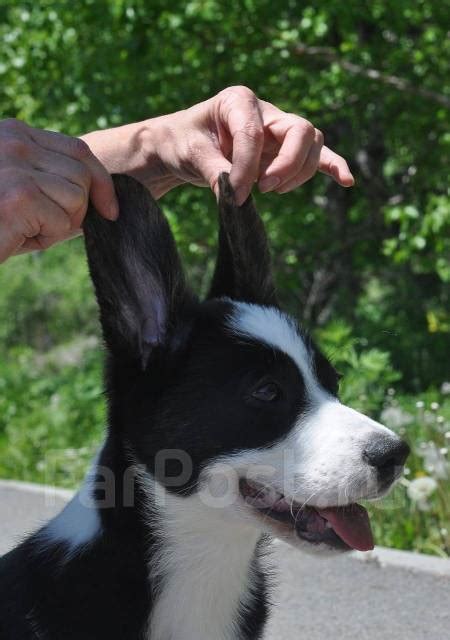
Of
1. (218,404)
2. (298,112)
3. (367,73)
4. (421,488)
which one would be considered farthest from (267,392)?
(298,112)

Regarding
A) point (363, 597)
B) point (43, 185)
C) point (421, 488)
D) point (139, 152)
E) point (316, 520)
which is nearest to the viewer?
point (43, 185)

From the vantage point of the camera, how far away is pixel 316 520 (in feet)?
9.43

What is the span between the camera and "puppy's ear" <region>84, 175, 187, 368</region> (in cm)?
277

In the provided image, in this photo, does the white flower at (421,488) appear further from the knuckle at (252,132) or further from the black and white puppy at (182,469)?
the knuckle at (252,132)

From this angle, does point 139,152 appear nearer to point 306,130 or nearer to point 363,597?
point 306,130

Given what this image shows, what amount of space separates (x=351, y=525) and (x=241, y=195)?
991mm

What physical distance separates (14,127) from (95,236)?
358mm

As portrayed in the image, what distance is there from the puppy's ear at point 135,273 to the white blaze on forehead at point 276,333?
191 millimetres

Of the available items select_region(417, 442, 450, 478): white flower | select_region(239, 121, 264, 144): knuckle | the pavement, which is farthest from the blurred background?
select_region(239, 121, 264, 144): knuckle

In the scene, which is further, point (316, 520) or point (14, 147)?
point (316, 520)

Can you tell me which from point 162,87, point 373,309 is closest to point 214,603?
point 162,87

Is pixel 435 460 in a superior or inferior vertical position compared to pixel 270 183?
inferior

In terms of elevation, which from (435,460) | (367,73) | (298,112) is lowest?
(298,112)

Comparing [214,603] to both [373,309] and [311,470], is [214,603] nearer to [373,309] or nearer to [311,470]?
[311,470]
